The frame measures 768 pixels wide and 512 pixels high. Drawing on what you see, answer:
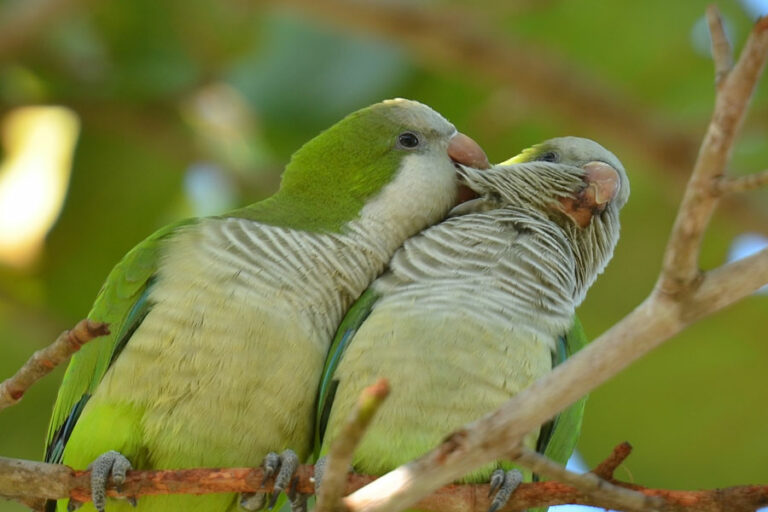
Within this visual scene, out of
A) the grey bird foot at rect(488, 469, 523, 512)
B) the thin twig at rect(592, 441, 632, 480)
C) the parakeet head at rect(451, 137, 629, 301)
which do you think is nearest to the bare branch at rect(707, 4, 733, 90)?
the thin twig at rect(592, 441, 632, 480)

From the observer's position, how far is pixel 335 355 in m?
3.60

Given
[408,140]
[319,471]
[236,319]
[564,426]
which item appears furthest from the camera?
[408,140]

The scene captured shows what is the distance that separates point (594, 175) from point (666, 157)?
8.20 ft

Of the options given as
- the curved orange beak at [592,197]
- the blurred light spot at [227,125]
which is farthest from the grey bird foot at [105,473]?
the blurred light spot at [227,125]

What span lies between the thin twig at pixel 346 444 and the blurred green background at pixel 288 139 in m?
4.78

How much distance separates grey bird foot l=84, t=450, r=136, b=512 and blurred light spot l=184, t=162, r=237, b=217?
14.1 feet

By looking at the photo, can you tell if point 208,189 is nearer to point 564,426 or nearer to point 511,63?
point 511,63

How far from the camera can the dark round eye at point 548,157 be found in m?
4.32

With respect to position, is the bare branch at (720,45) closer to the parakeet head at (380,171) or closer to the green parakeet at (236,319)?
the green parakeet at (236,319)

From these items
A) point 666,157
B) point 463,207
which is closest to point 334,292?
point 463,207

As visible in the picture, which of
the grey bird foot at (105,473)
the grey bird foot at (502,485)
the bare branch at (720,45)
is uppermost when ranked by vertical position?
the bare branch at (720,45)

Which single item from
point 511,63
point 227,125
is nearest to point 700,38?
point 511,63

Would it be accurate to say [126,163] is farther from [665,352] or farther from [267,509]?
[267,509]

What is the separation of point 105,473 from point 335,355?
0.79 m
